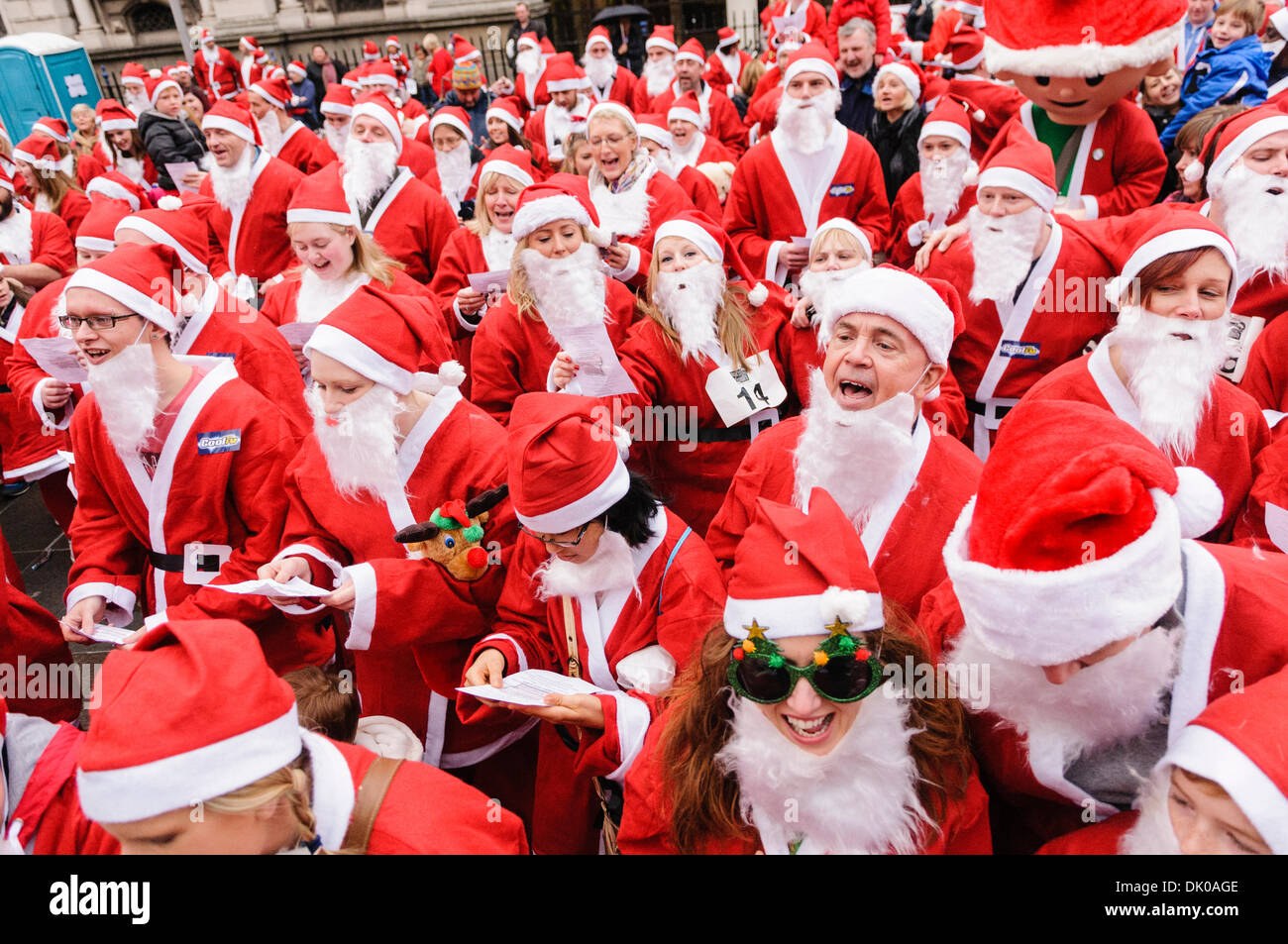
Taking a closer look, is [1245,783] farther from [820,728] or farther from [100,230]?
[100,230]

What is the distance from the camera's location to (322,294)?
4.55m

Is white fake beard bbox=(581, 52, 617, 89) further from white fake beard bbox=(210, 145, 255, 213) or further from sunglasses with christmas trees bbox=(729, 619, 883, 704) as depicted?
sunglasses with christmas trees bbox=(729, 619, 883, 704)

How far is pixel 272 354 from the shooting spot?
420 centimetres

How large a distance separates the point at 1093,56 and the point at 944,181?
1.17m

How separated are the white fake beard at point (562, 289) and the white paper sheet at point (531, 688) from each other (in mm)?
2092

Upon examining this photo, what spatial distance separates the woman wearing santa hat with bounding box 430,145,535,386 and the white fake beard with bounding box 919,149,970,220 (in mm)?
2575

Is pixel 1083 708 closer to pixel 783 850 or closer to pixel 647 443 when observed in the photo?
pixel 783 850

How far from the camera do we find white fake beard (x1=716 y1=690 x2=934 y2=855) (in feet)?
5.63

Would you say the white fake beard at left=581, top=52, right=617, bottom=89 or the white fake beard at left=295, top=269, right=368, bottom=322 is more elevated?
the white fake beard at left=581, top=52, right=617, bottom=89

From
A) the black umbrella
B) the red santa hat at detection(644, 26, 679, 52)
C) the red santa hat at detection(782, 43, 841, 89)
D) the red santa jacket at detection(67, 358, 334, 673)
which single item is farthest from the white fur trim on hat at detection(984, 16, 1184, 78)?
the black umbrella

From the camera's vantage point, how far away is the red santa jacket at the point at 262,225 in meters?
6.19

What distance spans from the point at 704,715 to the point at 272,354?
130 inches
